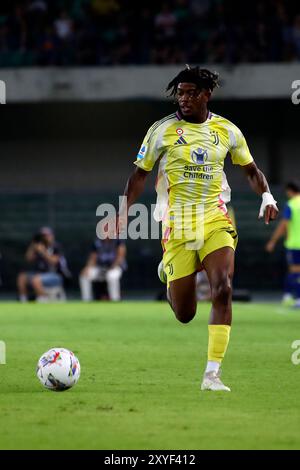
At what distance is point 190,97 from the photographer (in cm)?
955

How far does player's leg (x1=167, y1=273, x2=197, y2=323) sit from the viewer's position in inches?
384

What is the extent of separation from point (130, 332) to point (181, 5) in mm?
17083

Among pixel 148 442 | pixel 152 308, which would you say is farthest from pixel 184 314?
pixel 152 308

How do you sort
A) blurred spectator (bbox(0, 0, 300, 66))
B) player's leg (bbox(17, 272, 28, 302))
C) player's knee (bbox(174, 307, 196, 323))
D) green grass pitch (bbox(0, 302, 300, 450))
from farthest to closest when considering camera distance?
blurred spectator (bbox(0, 0, 300, 66))
player's leg (bbox(17, 272, 28, 302))
player's knee (bbox(174, 307, 196, 323))
green grass pitch (bbox(0, 302, 300, 450))

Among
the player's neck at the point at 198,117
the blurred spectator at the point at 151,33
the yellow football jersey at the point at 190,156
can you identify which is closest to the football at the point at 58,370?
the yellow football jersey at the point at 190,156

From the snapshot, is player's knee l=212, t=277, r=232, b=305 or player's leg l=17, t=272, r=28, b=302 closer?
player's knee l=212, t=277, r=232, b=305

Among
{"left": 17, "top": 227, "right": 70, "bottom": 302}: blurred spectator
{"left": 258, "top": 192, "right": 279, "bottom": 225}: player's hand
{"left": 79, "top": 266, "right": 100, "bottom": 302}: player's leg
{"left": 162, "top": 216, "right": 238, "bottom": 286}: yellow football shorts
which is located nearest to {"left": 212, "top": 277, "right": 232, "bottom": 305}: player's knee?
{"left": 162, "top": 216, "right": 238, "bottom": 286}: yellow football shorts

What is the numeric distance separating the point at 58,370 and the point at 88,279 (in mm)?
16826

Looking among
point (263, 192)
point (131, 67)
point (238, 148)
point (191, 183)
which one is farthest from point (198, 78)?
point (131, 67)

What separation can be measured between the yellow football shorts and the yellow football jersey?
0.16 meters

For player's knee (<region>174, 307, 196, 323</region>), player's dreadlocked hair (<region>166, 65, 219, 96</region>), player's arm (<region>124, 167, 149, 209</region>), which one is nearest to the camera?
player's dreadlocked hair (<region>166, 65, 219, 96</region>)

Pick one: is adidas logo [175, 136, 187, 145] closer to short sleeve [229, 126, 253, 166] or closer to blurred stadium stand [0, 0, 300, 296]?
short sleeve [229, 126, 253, 166]

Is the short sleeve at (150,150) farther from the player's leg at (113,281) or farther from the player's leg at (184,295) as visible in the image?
the player's leg at (113,281)
